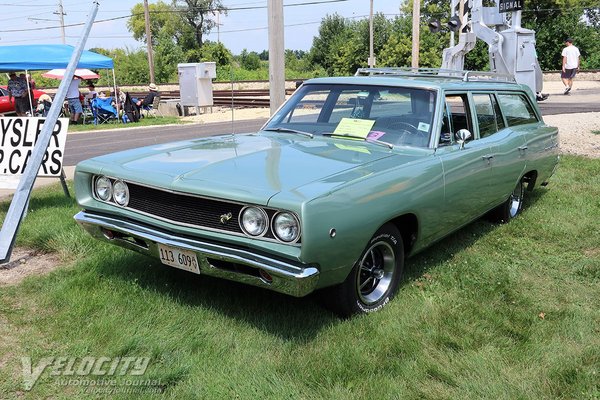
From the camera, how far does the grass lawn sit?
2.92 m

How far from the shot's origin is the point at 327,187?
3158 mm

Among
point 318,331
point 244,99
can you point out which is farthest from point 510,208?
point 244,99

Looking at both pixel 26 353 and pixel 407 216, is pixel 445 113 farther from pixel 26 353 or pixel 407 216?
pixel 26 353

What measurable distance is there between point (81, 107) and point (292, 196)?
19.2 meters

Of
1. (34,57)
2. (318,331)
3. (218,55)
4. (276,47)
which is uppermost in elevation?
(218,55)

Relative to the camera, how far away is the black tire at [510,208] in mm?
5766

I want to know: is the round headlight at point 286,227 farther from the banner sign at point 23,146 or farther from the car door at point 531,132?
the banner sign at point 23,146

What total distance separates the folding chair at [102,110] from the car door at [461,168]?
17.3 metres

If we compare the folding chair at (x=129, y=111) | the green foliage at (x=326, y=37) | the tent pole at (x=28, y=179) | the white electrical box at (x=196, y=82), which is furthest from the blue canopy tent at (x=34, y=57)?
the green foliage at (x=326, y=37)

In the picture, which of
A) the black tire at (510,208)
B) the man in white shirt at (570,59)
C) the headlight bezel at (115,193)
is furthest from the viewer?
the man in white shirt at (570,59)

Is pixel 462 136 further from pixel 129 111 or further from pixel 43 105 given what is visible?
pixel 43 105

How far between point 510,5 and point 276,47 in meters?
6.84

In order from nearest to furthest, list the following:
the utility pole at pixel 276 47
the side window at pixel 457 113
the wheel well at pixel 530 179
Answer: the side window at pixel 457 113 → the wheel well at pixel 530 179 → the utility pole at pixel 276 47

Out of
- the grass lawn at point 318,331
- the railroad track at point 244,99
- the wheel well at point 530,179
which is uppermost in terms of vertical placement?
the railroad track at point 244,99
